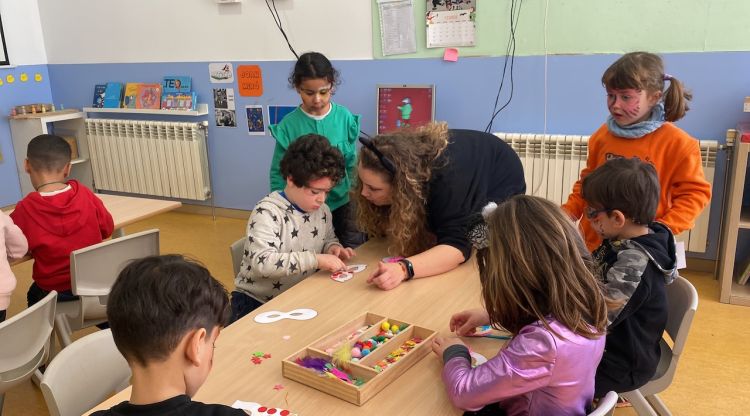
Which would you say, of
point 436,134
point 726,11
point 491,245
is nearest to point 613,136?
point 436,134

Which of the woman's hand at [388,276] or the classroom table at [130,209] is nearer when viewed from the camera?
the woman's hand at [388,276]

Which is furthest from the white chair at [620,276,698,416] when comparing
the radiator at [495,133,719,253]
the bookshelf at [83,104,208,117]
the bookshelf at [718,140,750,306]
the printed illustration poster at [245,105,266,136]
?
the bookshelf at [83,104,208,117]

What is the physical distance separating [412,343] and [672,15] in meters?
2.77

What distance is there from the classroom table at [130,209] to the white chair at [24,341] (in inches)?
32.1

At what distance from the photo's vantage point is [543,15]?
3.61m

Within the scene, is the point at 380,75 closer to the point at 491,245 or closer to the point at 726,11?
the point at 726,11

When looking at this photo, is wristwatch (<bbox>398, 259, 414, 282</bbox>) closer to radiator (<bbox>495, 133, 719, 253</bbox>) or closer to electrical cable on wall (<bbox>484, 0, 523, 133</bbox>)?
radiator (<bbox>495, 133, 719, 253</bbox>)

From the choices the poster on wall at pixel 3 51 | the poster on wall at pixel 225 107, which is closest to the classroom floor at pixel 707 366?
the poster on wall at pixel 225 107

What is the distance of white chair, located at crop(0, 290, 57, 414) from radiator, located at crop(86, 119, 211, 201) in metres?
3.01

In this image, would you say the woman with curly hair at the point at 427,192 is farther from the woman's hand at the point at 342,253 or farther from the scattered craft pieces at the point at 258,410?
the scattered craft pieces at the point at 258,410

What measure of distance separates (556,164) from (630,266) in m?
2.25

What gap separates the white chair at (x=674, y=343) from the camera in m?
1.72

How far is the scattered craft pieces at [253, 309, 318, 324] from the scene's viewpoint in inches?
66.3

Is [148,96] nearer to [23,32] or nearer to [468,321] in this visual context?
[23,32]
